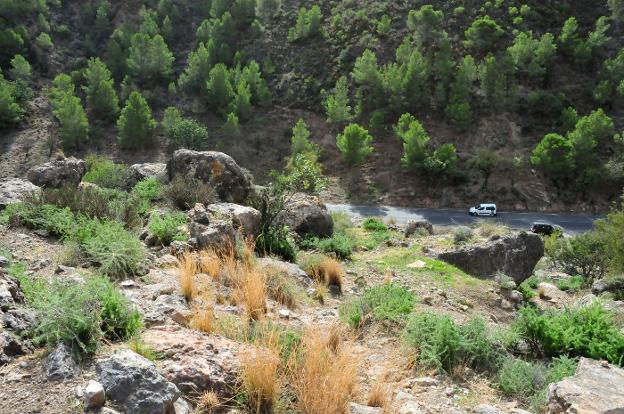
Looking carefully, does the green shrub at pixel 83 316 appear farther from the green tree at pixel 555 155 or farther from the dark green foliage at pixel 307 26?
the dark green foliage at pixel 307 26

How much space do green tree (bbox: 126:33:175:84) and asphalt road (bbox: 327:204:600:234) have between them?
24600mm

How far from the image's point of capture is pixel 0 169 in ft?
117

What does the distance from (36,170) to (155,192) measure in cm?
338

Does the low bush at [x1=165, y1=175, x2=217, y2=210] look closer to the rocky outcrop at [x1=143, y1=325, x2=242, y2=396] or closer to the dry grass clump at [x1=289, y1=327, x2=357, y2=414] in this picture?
the rocky outcrop at [x1=143, y1=325, x2=242, y2=396]

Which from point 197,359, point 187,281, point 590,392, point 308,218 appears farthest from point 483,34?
point 197,359

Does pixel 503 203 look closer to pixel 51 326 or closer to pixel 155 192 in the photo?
pixel 155 192

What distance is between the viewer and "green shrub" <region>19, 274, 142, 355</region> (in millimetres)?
3943

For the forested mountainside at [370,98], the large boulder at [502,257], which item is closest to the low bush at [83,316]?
the large boulder at [502,257]

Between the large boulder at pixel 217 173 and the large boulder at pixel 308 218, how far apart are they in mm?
1378

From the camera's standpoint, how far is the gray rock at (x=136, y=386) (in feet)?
11.0

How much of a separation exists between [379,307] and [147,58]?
4538 cm

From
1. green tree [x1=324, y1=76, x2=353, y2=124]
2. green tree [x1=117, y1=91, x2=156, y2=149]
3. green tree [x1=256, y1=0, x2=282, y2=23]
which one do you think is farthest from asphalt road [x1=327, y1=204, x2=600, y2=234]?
green tree [x1=256, y1=0, x2=282, y2=23]

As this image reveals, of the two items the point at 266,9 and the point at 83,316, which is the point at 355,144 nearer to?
the point at 266,9

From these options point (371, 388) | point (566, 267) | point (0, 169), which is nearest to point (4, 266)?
point (371, 388)
